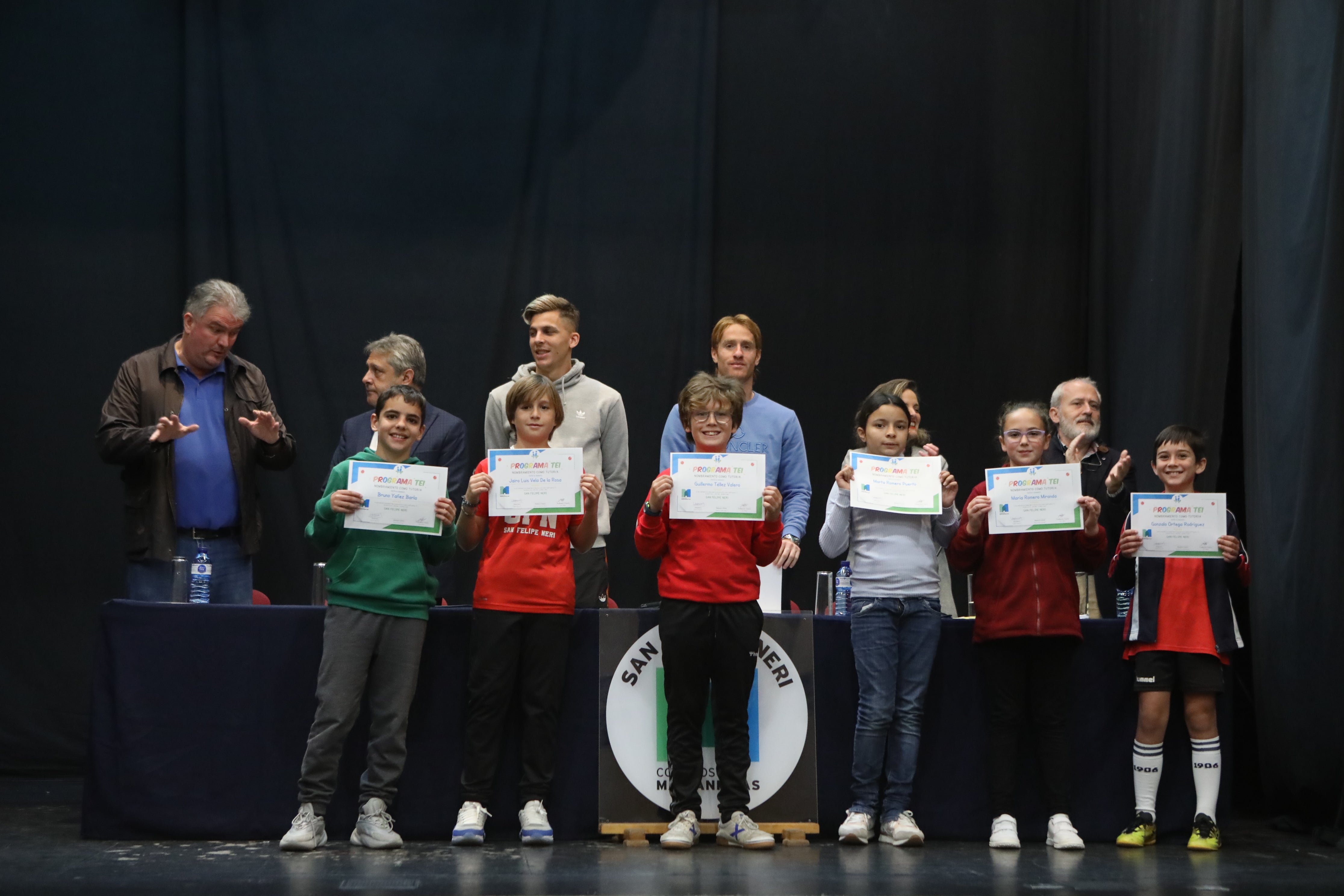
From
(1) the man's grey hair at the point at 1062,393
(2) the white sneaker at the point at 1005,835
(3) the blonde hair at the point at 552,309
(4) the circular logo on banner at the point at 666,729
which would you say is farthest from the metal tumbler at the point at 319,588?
(1) the man's grey hair at the point at 1062,393

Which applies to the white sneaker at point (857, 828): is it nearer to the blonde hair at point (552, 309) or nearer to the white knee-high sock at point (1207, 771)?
the white knee-high sock at point (1207, 771)

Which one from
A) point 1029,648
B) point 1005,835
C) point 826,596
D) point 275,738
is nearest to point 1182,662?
point 1029,648

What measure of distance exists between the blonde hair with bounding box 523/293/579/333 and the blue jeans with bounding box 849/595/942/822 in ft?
5.21

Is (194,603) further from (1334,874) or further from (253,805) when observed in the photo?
(1334,874)

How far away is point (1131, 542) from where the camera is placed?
4.33 meters

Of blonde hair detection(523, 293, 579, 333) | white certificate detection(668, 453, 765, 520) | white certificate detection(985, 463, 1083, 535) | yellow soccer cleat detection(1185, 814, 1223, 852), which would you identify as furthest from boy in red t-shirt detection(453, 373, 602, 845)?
yellow soccer cleat detection(1185, 814, 1223, 852)

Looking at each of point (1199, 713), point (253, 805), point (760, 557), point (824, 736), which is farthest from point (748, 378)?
point (253, 805)

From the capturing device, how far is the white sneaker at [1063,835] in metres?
4.16

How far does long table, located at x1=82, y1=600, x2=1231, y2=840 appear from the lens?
4.13m

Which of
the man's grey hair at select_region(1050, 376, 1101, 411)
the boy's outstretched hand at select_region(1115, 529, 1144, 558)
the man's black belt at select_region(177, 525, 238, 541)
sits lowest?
the man's black belt at select_region(177, 525, 238, 541)

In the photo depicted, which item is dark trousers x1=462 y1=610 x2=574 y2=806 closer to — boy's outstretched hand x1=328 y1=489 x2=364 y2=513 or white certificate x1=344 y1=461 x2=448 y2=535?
white certificate x1=344 y1=461 x2=448 y2=535

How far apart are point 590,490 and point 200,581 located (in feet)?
4.94

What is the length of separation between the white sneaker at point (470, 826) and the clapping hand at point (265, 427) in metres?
1.50

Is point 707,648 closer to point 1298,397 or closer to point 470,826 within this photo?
point 470,826
